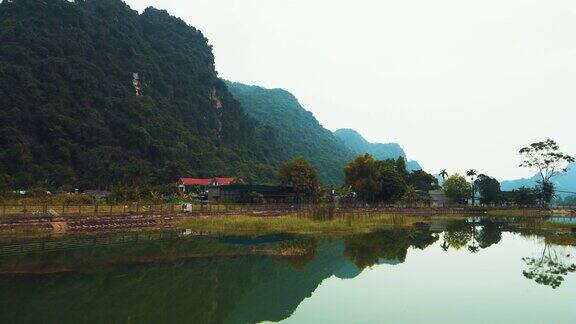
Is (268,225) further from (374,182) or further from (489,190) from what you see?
(489,190)

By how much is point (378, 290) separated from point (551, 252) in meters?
22.6

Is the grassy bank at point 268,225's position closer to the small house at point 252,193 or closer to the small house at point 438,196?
the small house at point 252,193

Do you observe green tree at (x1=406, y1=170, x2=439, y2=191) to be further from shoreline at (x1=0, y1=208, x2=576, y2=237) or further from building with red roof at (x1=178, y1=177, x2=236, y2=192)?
shoreline at (x1=0, y1=208, x2=576, y2=237)

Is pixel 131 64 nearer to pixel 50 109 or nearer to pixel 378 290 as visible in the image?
pixel 50 109

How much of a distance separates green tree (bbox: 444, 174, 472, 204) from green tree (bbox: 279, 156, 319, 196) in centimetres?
4278

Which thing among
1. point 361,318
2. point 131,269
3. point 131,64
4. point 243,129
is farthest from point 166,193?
point 243,129

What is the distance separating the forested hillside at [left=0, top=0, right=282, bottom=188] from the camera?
326 ft

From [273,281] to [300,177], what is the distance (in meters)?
56.5

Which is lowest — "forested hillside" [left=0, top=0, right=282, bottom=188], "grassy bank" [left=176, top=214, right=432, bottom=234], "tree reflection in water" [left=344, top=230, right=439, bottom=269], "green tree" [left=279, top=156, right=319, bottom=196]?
"tree reflection in water" [left=344, top=230, right=439, bottom=269]

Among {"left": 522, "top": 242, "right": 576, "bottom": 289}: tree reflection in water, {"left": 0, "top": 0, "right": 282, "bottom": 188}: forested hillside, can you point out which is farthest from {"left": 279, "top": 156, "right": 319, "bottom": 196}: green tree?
{"left": 522, "top": 242, "right": 576, "bottom": 289}: tree reflection in water

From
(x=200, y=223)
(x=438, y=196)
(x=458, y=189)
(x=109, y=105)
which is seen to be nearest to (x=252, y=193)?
(x=200, y=223)

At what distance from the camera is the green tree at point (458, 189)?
356 ft

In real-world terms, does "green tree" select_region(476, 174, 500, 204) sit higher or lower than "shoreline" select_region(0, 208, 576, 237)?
higher

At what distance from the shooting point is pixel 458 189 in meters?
109
